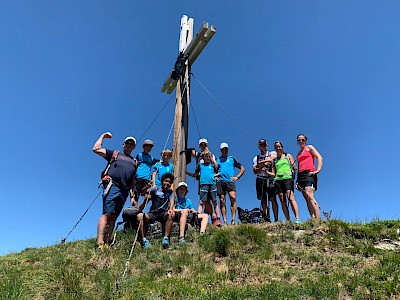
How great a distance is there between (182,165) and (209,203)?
1150mm

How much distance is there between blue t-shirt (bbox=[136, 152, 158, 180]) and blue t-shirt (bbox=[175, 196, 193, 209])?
1011 millimetres

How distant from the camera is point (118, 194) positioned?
6660mm

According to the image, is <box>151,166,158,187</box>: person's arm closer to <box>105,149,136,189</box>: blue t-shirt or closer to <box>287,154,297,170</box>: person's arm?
<box>105,149,136,189</box>: blue t-shirt

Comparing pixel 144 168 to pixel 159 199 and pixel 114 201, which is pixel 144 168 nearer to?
pixel 159 199

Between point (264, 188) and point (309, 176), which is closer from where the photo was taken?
point (309, 176)

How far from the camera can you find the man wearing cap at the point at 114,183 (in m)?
6.50

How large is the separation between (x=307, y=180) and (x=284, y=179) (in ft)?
1.65

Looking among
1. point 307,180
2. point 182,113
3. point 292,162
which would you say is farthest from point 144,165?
point 307,180

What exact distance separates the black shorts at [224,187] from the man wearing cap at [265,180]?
0.65m

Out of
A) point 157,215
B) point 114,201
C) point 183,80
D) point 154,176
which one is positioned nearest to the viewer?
point 114,201

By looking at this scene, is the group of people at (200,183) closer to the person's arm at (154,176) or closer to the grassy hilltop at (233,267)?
the person's arm at (154,176)

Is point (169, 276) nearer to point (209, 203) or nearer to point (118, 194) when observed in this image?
point (118, 194)

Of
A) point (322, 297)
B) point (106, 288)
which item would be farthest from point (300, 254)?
point (106, 288)

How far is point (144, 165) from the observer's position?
8438 mm
